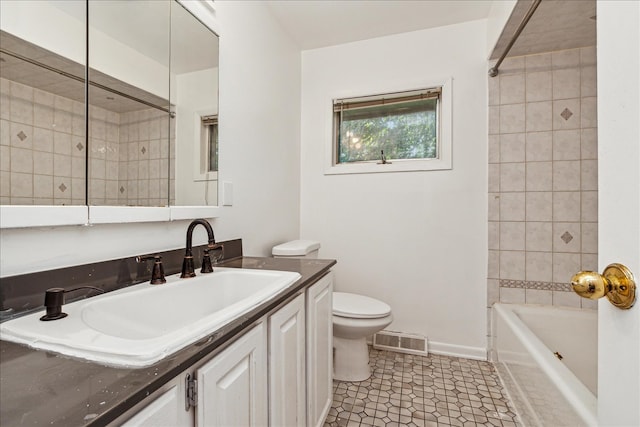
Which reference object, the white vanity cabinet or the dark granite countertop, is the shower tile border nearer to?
the white vanity cabinet

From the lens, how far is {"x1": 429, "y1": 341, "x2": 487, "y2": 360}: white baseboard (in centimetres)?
216

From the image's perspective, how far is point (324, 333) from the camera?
1.41 metres

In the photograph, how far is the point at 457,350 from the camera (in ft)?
7.23

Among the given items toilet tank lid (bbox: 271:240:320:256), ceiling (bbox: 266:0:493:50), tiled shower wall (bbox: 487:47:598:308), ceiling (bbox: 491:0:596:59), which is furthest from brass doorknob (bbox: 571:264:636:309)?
ceiling (bbox: 266:0:493:50)

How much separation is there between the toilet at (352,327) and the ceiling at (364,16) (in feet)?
5.35

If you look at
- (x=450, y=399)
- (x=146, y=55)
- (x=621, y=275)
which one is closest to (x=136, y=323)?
(x=146, y=55)

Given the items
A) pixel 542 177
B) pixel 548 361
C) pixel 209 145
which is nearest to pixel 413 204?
pixel 542 177

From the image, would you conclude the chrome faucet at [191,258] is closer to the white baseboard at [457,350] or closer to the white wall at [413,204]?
the white wall at [413,204]

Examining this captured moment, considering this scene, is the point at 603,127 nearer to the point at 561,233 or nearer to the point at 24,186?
the point at 24,186

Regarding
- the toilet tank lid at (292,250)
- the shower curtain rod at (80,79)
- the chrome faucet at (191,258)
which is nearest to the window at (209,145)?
the shower curtain rod at (80,79)

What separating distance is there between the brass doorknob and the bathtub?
0.82 m

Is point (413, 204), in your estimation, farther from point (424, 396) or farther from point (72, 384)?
point (72, 384)

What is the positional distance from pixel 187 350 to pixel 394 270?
6.49 ft

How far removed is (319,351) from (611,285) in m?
1.09
